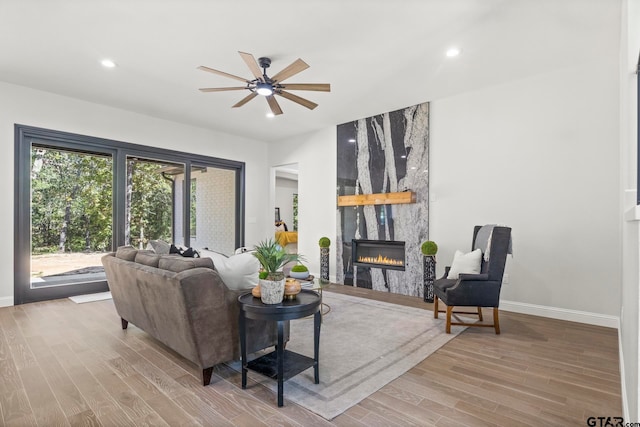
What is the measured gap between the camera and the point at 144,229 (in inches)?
221

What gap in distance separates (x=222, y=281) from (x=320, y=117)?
13.1 feet

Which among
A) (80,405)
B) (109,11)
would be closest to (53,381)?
(80,405)

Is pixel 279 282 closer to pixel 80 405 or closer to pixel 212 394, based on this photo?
pixel 212 394

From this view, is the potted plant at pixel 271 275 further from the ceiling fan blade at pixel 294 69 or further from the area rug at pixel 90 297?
the area rug at pixel 90 297

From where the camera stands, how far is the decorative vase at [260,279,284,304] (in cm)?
208

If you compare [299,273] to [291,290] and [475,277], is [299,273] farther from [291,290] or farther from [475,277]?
[475,277]

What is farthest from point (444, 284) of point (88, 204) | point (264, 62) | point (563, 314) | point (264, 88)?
point (88, 204)

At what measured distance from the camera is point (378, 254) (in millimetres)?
5473

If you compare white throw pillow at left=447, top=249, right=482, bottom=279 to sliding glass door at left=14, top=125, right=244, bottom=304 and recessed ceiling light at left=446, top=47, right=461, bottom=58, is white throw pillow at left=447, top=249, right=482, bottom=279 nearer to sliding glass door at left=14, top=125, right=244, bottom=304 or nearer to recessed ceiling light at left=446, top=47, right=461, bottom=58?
recessed ceiling light at left=446, top=47, right=461, bottom=58

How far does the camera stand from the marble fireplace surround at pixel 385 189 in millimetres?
4965

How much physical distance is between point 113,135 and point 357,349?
16.2ft

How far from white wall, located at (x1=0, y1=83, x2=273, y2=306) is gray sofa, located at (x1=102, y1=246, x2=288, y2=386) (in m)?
3.10

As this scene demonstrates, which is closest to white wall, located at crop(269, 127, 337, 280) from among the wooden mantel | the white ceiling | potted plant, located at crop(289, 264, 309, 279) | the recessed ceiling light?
the wooden mantel

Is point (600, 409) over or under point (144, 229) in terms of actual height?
under
